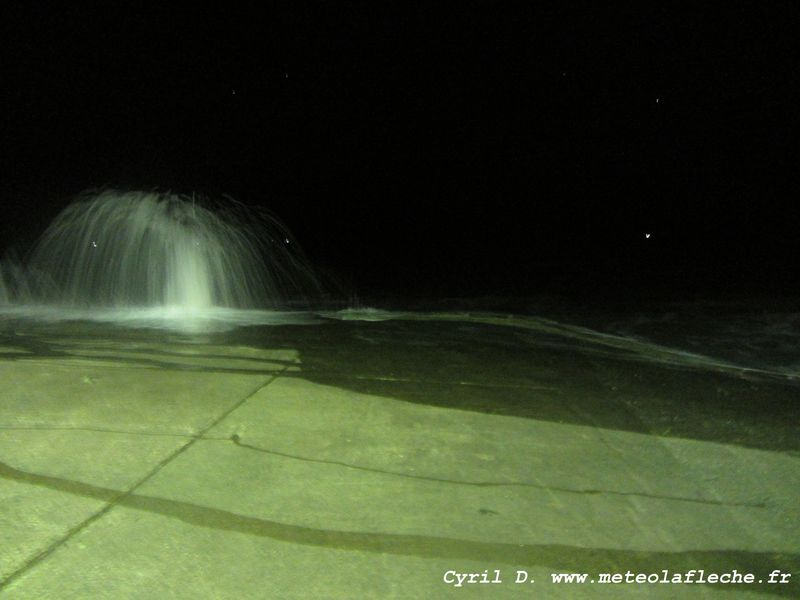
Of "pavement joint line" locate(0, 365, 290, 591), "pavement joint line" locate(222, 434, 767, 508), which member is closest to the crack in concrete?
"pavement joint line" locate(0, 365, 290, 591)

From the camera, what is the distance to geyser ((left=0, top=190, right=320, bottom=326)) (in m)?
16.9

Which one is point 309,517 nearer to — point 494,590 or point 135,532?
point 135,532

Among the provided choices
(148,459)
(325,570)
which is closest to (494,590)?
(325,570)

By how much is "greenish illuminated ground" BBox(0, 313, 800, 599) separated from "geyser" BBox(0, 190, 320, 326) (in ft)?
25.4

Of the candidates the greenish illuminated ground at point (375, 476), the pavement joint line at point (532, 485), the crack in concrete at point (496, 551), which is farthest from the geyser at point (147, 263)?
the crack in concrete at point (496, 551)

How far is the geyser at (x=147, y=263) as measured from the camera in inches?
664

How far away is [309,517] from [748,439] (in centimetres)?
389

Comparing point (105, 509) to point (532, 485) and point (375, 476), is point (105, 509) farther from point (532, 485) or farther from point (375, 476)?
point (532, 485)

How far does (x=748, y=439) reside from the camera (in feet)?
21.3

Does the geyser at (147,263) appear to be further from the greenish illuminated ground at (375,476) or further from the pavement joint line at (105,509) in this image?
the pavement joint line at (105,509)

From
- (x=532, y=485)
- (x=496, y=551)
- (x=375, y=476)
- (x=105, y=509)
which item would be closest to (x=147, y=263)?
(x=375, y=476)

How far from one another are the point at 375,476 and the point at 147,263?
13880 millimetres

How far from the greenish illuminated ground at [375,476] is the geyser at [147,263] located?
7.73 meters

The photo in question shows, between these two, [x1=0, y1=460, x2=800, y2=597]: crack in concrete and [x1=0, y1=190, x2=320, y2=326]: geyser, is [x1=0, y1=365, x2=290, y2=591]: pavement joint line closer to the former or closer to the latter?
[x1=0, y1=460, x2=800, y2=597]: crack in concrete
